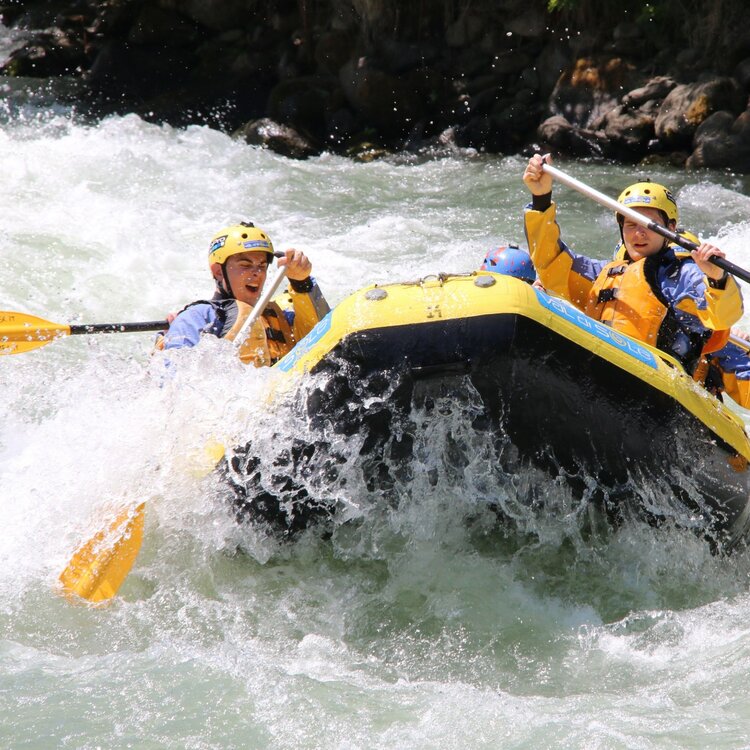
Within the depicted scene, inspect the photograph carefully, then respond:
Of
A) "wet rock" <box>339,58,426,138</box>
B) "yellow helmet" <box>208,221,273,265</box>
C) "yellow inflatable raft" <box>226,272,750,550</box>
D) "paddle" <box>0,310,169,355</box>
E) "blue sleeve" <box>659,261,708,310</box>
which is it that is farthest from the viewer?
"wet rock" <box>339,58,426,138</box>

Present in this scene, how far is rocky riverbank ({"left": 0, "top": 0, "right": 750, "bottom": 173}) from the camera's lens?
11.7m

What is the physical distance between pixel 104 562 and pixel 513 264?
7.61 ft

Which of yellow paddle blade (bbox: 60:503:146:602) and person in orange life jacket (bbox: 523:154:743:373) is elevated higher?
person in orange life jacket (bbox: 523:154:743:373)

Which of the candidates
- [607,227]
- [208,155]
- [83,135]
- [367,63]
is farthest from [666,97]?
[83,135]

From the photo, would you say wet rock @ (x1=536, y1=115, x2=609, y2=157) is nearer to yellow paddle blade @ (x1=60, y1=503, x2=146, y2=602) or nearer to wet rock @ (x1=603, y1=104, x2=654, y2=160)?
wet rock @ (x1=603, y1=104, x2=654, y2=160)

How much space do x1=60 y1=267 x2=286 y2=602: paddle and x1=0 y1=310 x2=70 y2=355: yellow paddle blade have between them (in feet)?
6.25

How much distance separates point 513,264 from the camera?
5.11 meters

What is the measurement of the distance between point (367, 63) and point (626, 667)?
36.3ft

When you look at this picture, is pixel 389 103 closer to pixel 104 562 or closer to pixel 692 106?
pixel 692 106

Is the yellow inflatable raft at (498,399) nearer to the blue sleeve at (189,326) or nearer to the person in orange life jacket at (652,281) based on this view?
the person in orange life jacket at (652,281)

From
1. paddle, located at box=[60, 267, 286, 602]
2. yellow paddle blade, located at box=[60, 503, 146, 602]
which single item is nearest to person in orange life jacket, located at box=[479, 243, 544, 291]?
paddle, located at box=[60, 267, 286, 602]

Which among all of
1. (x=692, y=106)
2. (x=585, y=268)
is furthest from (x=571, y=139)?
(x=585, y=268)

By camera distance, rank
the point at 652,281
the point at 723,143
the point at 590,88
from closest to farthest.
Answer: the point at 652,281
the point at 723,143
the point at 590,88

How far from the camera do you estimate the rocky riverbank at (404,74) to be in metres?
11.7
